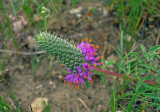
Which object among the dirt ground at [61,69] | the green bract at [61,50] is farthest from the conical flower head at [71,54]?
the dirt ground at [61,69]

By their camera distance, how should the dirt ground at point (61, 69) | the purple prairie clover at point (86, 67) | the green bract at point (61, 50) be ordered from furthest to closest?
the dirt ground at point (61, 69) → the purple prairie clover at point (86, 67) → the green bract at point (61, 50)

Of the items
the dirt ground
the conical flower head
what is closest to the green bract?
the conical flower head

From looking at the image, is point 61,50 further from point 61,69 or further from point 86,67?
point 61,69

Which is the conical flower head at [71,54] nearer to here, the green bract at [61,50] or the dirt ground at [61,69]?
the green bract at [61,50]

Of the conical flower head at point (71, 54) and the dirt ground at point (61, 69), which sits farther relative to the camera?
the dirt ground at point (61, 69)

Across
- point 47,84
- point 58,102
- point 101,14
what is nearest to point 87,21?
point 101,14

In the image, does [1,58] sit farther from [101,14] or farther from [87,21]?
[101,14]

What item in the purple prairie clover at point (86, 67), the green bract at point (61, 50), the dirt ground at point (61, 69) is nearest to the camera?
the green bract at point (61, 50)
